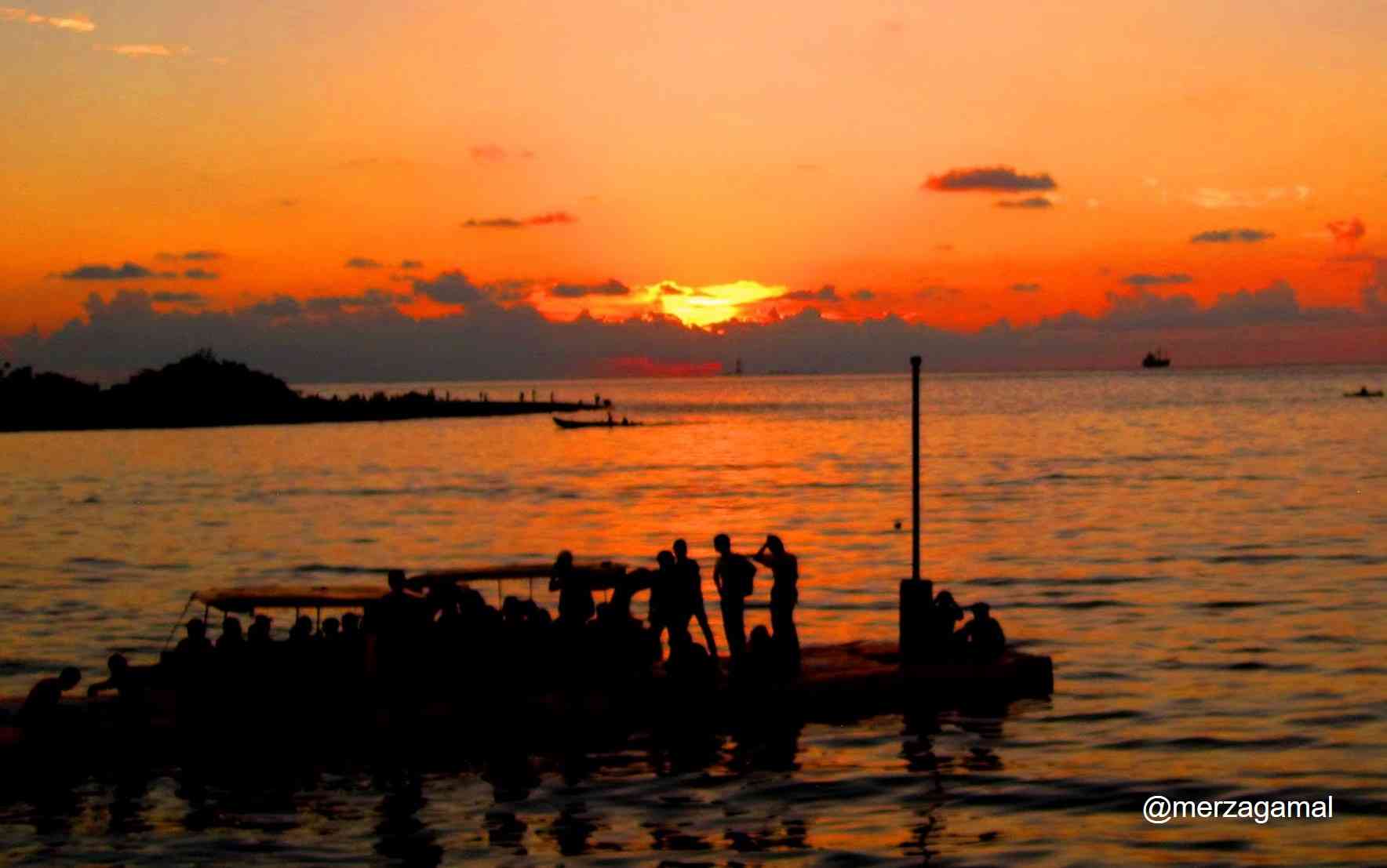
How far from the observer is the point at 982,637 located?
74.2 ft

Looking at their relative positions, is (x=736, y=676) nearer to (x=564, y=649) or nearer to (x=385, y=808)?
(x=564, y=649)

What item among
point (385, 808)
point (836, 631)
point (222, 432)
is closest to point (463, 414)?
point (222, 432)

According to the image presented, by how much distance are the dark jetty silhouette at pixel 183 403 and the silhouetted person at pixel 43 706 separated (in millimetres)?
118733

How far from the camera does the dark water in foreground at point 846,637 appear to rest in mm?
16859

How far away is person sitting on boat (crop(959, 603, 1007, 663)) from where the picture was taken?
2239cm

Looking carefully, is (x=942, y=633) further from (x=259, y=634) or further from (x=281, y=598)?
(x=259, y=634)

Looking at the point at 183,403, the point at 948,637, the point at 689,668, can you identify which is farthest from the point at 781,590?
the point at 183,403

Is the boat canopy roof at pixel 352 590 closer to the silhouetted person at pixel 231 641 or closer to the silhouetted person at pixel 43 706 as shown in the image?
the silhouetted person at pixel 231 641

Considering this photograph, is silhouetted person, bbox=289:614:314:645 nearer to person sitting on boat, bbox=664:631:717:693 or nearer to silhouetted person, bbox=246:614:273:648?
silhouetted person, bbox=246:614:273:648

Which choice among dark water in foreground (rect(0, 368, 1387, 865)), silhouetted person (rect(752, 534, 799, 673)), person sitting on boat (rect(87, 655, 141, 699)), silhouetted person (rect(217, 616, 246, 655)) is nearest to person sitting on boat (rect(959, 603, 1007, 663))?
dark water in foreground (rect(0, 368, 1387, 865))

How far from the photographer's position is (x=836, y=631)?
97.6ft

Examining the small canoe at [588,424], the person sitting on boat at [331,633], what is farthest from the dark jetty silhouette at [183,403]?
the person sitting on boat at [331,633]

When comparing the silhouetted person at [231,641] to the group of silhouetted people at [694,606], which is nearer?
the silhouetted person at [231,641]

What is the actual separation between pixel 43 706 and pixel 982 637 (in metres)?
12.8
